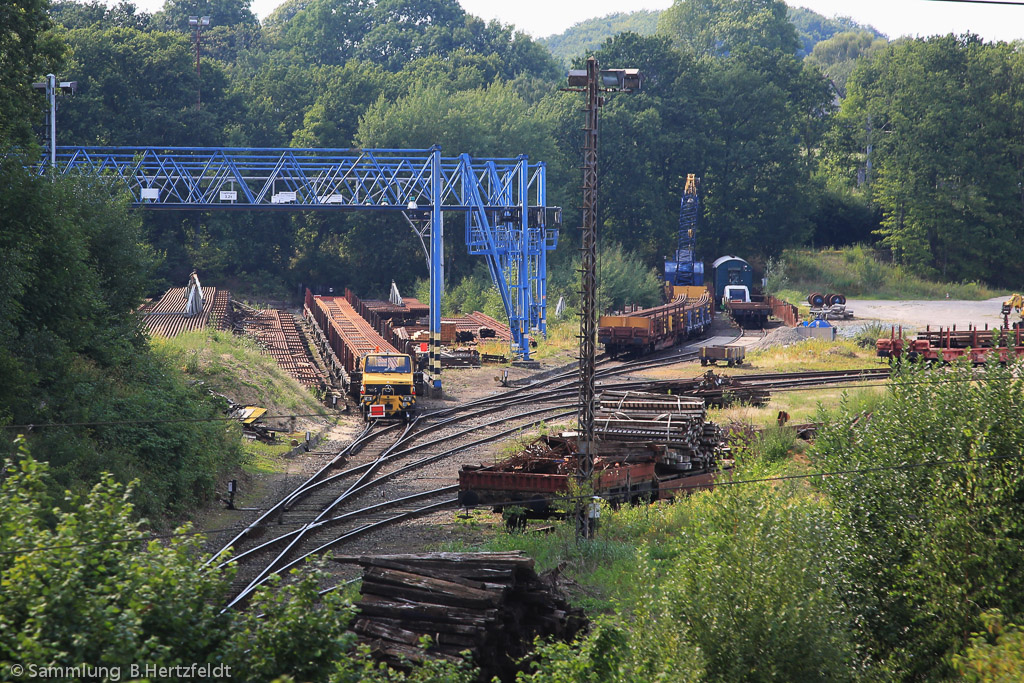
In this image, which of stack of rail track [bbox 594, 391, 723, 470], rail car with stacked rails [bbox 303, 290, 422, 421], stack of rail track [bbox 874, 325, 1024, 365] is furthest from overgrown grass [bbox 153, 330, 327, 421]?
stack of rail track [bbox 874, 325, 1024, 365]

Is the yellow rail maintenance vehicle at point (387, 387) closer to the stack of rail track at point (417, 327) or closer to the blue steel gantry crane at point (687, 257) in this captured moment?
the stack of rail track at point (417, 327)

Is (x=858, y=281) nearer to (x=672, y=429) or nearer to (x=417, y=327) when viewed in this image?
(x=417, y=327)

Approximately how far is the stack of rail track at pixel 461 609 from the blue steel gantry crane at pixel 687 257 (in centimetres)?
4447

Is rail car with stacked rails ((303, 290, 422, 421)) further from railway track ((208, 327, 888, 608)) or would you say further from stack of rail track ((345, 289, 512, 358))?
railway track ((208, 327, 888, 608))

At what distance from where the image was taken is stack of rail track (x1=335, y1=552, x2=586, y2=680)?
36.0 ft

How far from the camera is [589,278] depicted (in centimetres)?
1633

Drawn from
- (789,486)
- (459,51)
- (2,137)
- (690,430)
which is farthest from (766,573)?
(459,51)

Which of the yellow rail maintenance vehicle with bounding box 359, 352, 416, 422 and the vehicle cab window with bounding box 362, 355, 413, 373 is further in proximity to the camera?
the vehicle cab window with bounding box 362, 355, 413, 373

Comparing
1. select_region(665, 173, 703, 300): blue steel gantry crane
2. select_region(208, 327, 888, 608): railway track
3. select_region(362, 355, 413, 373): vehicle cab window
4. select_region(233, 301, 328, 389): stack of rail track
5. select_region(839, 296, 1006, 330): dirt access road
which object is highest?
select_region(665, 173, 703, 300): blue steel gantry crane

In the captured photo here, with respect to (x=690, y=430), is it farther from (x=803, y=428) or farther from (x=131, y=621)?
(x=131, y=621)

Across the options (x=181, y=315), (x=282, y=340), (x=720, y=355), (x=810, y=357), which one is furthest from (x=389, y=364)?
(x=810, y=357)

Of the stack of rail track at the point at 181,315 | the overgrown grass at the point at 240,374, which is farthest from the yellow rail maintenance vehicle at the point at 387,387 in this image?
the stack of rail track at the point at 181,315

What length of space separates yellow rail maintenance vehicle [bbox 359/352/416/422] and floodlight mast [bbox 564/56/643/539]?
11.0 metres

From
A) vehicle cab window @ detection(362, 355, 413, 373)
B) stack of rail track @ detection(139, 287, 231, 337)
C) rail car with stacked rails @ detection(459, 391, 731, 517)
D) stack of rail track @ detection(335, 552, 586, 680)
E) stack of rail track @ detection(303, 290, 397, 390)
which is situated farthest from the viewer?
stack of rail track @ detection(139, 287, 231, 337)
